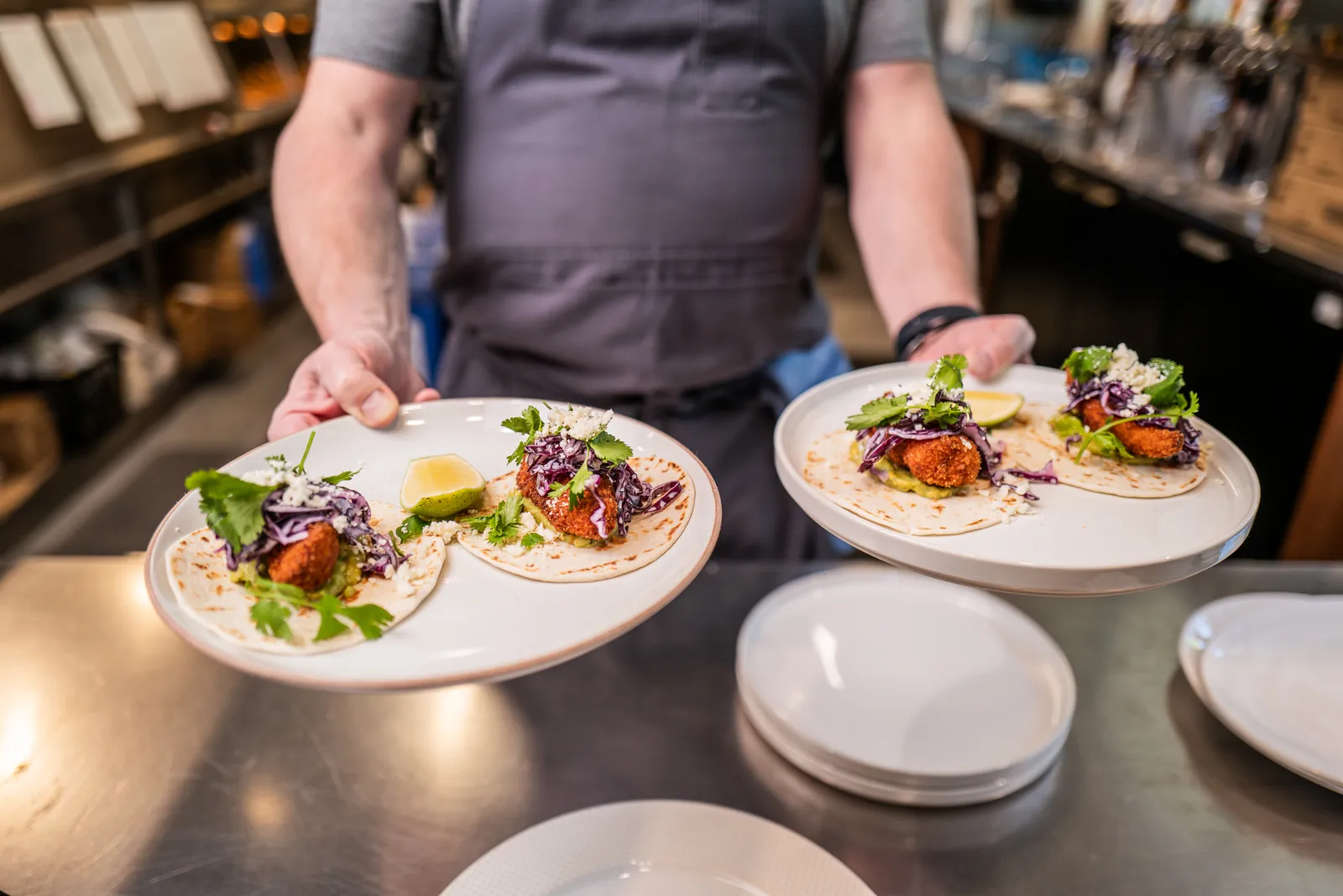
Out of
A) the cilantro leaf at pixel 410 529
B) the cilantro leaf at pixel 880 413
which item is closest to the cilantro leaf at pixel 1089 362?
the cilantro leaf at pixel 880 413

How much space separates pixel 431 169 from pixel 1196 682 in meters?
1.60

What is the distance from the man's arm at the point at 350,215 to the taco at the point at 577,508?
20cm

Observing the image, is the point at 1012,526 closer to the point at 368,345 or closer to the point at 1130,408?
the point at 1130,408

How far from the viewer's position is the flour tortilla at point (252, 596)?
0.81 m

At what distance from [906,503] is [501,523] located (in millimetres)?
450

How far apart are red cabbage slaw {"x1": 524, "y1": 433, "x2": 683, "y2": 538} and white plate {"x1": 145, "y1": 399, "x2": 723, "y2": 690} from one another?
0.15ft

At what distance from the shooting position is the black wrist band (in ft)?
4.58

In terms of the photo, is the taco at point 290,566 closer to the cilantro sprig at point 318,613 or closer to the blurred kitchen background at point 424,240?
the cilantro sprig at point 318,613

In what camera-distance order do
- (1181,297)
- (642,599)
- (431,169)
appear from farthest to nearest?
1. (1181,297)
2. (431,169)
3. (642,599)

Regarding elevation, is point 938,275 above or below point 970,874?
above

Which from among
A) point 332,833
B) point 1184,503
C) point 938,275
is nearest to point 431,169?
point 938,275

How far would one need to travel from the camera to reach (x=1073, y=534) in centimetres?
100

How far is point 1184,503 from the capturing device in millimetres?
1060

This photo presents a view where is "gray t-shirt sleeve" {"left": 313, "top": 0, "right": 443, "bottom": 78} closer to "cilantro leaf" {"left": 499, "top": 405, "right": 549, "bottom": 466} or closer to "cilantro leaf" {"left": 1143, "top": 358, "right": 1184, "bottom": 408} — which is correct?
"cilantro leaf" {"left": 499, "top": 405, "right": 549, "bottom": 466}
